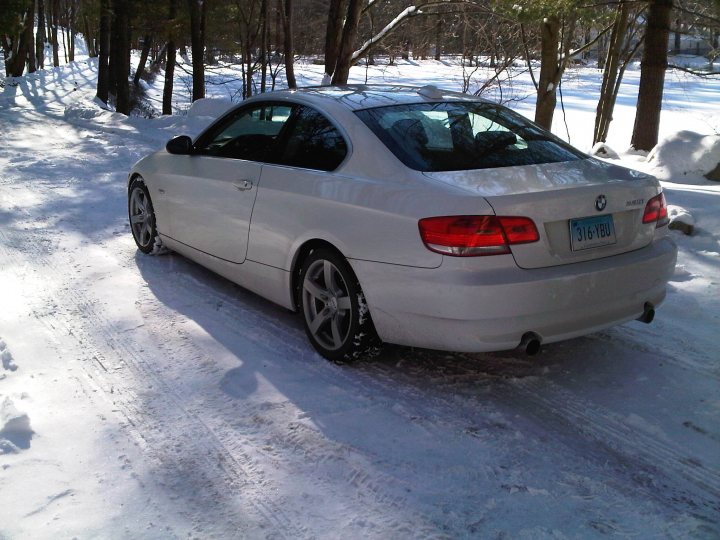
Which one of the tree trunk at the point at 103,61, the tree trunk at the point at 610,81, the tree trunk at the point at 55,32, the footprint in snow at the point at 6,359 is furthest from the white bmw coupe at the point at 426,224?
the tree trunk at the point at 55,32

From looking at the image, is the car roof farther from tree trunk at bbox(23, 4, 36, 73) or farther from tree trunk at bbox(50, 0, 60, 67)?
tree trunk at bbox(50, 0, 60, 67)

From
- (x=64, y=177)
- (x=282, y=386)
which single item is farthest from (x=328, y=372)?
(x=64, y=177)

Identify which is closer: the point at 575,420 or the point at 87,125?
the point at 575,420

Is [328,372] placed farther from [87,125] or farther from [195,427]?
[87,125]

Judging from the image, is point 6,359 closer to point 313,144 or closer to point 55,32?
point 313,144

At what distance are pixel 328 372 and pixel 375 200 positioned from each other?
104 centimetres

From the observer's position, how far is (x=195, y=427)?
3.72m

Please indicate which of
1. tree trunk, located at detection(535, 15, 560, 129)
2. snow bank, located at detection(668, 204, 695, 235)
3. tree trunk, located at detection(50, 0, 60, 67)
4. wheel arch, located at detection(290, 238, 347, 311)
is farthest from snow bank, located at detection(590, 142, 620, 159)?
tree trunk, located at detection(50, 0, 60, 67)

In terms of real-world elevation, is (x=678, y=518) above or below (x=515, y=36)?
below

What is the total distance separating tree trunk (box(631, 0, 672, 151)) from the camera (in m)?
10.8

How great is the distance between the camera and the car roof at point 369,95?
477 cm

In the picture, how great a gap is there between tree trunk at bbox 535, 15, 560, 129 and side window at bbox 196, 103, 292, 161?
9675mm

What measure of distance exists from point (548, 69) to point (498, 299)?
1234cm

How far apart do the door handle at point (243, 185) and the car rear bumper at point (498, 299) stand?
4.00 feet
